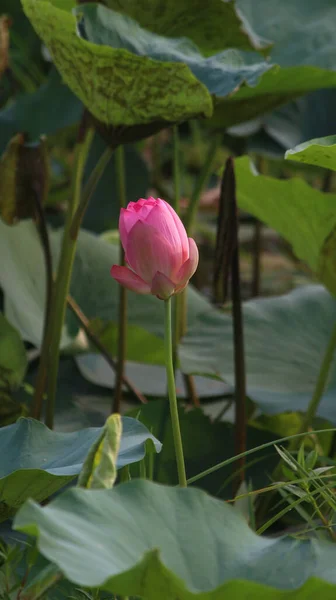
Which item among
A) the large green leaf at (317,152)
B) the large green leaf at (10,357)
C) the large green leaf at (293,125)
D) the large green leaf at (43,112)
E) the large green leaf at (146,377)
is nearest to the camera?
the large green leaf at (317,152)

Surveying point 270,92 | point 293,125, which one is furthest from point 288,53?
point 293,125

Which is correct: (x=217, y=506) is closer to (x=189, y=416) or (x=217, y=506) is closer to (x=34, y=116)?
(x=189, y=416)

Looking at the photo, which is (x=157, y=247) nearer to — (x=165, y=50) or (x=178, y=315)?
(x=165, y=50)

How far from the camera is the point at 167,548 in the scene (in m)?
0.50

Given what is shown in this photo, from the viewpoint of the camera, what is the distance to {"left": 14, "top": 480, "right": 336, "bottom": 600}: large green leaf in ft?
1.46

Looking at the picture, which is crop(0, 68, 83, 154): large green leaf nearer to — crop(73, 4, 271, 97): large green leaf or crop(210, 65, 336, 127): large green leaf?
crop(210, 65, 336, 127): large green leaf

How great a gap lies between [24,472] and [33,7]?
488mm

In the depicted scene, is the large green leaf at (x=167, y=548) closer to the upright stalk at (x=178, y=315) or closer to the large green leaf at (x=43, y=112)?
the upright stalk at (x=178, y=315)

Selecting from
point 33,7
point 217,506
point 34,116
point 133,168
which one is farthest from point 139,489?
point 133,168

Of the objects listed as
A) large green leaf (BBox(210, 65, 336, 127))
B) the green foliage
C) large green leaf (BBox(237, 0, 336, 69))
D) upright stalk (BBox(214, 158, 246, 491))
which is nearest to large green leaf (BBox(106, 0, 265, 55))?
large green leaf (BBox(210, 65, 336, 127))

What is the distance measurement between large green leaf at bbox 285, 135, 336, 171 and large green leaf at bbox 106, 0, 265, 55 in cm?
39

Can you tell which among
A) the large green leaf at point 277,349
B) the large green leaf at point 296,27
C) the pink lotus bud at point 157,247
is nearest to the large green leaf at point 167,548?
the pink lotus bud at point 157,247

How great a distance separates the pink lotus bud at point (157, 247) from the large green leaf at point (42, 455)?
127 millimetres

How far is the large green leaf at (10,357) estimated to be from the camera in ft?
3.59
